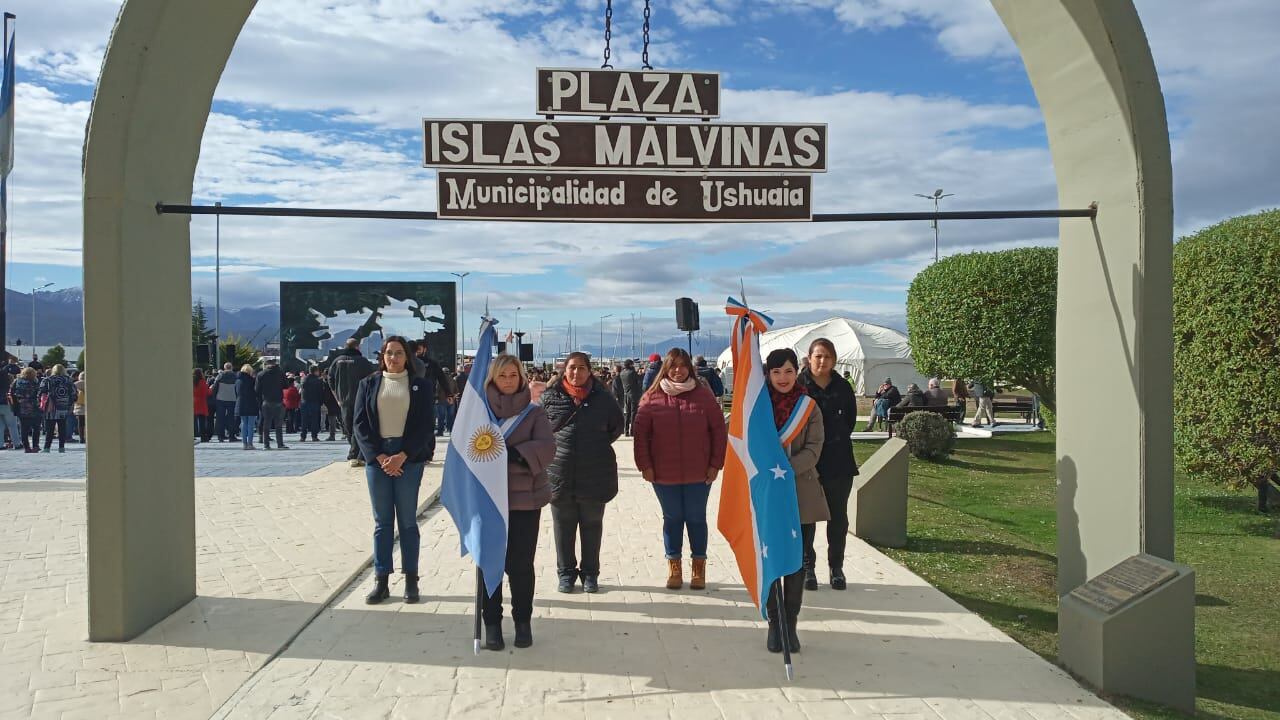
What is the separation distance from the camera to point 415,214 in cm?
624

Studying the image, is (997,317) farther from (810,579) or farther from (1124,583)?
(1124,583)

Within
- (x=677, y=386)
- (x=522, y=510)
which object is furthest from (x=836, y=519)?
(x=522, y=510)

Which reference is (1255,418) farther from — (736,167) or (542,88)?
(542,88)

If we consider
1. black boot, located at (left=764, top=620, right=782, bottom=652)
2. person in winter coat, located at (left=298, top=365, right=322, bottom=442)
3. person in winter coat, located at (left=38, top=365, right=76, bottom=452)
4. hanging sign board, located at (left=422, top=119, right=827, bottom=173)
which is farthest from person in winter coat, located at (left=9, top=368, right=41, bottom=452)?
black boot, located at (left=764, top=620, right=782, bottom=652)

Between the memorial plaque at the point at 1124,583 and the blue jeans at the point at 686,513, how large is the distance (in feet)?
8.68

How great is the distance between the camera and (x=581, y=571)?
23.8 feet

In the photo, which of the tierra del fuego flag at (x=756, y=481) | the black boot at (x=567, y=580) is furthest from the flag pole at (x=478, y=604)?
the tierra del fuego flag at (x=756, y=481)

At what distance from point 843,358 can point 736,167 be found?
4248 cm

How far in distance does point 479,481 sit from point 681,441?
1.82 meters

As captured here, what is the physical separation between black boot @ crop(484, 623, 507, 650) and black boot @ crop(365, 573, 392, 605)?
4.54 ft

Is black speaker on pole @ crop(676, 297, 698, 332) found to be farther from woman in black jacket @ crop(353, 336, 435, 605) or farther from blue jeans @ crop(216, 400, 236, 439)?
blue jeans @ crop(216, 400, 236, 439)

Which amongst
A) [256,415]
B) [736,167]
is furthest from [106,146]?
[256,415]

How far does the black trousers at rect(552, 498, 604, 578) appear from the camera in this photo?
704 centimetres

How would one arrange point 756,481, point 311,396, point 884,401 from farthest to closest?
point 884,401
point 311,396
point 756,481
